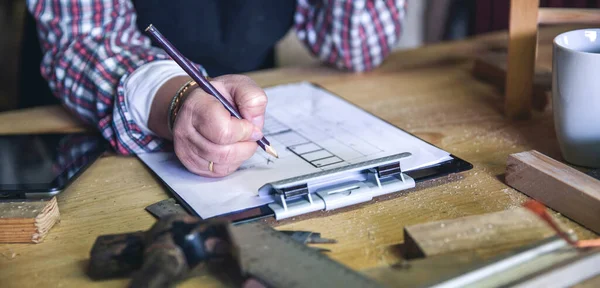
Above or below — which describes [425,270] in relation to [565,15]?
below

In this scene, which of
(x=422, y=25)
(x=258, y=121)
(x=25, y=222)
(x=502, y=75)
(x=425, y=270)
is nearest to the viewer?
(x=425, y=270)

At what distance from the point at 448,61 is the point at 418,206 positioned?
0.53 m

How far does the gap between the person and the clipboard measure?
0.08 m

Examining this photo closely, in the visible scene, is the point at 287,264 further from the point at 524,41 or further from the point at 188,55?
the point at 188,55

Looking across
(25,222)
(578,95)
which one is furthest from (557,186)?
(25,222)

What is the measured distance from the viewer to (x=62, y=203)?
25.9 inches

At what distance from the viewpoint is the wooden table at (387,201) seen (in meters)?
0.55

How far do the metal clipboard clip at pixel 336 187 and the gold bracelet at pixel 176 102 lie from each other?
0.55ft

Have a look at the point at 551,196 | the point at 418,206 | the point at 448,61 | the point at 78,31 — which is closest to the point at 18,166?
the point at 78,31

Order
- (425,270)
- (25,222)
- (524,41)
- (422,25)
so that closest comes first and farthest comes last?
(425,270)
(25,222)
(524,41)
(422,25)

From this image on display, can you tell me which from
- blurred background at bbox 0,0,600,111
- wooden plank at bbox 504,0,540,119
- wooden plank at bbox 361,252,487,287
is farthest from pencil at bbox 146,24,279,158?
blurred background at bbox 0,0,600,111

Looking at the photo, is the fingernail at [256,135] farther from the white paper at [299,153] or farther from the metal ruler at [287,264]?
the metal ruler at [287,264]

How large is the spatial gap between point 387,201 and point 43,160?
40 centimetres

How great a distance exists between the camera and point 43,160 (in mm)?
736
